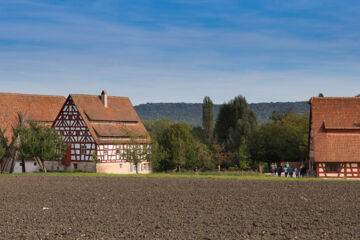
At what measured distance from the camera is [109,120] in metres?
67.4

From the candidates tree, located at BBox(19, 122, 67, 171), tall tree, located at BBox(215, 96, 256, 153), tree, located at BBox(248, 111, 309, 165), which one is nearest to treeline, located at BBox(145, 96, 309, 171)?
tree, located at BBox(248, 111, 309, 165)

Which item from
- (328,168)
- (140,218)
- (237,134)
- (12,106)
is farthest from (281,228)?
(237,134)

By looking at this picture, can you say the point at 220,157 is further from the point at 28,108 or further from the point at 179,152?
the point at 28,108

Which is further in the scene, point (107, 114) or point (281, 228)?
point (107, 114)

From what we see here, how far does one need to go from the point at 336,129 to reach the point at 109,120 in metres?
26.8

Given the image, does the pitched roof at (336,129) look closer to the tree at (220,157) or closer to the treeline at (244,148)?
the treeline at (244,148)

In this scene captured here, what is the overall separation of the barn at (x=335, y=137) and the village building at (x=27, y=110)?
106 feet

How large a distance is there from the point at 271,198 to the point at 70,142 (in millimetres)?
39549

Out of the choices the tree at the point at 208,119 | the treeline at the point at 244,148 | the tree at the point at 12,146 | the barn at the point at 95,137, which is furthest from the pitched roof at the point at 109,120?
the tree at the point at 208,119

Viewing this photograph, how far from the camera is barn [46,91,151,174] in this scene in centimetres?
6438

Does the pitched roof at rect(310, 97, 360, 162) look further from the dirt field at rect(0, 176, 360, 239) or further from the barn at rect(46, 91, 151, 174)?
the barn at rect(46, 91, 151, 174)

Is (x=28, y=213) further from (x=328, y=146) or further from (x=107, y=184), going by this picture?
(x=328, y=146)

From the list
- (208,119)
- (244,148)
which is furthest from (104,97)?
(208,119)

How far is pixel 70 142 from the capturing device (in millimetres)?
66250
